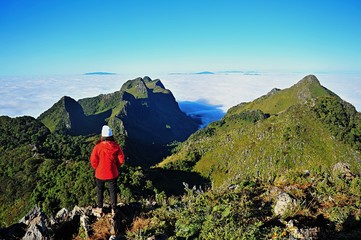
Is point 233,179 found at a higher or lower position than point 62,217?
higher

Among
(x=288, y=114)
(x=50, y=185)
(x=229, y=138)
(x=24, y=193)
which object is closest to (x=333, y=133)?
(x=288, y=114)

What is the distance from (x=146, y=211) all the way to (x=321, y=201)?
6.12 m

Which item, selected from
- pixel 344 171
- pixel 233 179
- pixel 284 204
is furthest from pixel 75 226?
pixel 344 171

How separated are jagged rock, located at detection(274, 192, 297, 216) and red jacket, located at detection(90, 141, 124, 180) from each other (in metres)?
5.31

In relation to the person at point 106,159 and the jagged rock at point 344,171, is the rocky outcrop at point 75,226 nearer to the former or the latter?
the person at point 106,159

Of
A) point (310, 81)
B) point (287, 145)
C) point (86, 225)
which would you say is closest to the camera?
point (86, 225)

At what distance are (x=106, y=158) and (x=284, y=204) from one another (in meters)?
5.93

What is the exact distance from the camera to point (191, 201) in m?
9.00

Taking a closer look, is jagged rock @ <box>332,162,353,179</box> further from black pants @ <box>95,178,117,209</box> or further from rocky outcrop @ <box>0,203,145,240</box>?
black pants @ <box>95,178,117,209</box>

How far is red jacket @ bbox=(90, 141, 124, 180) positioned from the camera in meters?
8.87

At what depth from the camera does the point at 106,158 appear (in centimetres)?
887

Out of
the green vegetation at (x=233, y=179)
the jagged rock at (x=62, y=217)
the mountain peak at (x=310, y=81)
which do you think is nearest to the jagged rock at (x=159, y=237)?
the green vegetation at (x=233, y=179)

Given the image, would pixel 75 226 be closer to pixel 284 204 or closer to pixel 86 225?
pixel 86 225

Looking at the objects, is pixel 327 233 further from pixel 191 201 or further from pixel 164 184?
pixel 164 184
